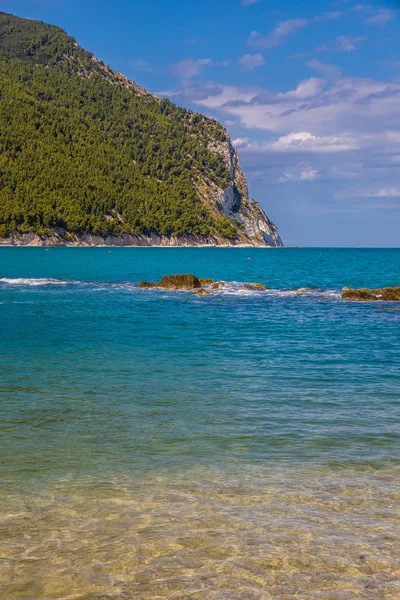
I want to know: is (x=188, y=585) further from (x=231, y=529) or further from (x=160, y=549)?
(x=231, y=529)

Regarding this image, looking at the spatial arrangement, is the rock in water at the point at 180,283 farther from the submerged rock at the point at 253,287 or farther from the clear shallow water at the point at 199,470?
the clear shallow water at the point at 199,470

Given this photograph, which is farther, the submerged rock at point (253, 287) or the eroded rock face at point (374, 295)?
the submerged rock at point (253, 287)

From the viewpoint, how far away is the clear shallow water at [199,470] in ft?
23.5

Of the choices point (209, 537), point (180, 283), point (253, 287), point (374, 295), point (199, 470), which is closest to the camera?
point (209, 537)

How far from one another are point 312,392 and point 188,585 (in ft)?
36.5

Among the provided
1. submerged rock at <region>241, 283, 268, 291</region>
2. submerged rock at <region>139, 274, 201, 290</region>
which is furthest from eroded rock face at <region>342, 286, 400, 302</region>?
submerged rock at <region>139, 274, 201, 290</region>

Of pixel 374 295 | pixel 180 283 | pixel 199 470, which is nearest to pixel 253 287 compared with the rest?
pixel 180 283

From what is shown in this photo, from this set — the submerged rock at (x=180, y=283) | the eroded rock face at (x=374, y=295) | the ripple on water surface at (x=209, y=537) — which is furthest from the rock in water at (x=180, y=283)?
the ripple on water surface at (x=209, y=537)

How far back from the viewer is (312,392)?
57.1 feet

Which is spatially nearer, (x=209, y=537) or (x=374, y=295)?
(x=209, y=537)

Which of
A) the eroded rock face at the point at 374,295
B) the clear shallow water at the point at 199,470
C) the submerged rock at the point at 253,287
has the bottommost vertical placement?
the clear shallow water at the point at 199,470

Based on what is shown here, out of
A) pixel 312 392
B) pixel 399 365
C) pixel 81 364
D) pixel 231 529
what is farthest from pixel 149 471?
pixel 399 365

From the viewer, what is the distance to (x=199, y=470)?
11.1m

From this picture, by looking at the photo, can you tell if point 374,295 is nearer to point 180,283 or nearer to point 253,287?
point 253,287
